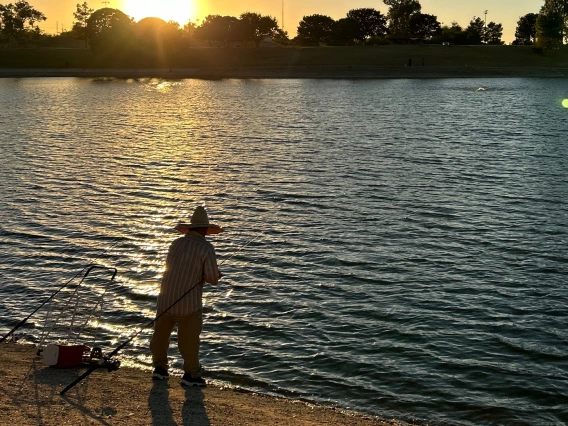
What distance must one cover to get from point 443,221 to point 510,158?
1669cm

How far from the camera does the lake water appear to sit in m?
12.4

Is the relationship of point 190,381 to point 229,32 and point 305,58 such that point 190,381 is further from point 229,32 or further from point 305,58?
point 229,32

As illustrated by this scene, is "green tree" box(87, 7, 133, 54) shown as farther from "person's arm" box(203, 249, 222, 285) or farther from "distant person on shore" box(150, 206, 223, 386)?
"person's arm" box(203, 249, 222, 285)

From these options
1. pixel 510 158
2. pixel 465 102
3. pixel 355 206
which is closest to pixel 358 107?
pixel 465 102

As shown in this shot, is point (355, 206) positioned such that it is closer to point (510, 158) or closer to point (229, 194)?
point (229, 194)

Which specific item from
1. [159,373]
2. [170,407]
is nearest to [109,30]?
[159,373]

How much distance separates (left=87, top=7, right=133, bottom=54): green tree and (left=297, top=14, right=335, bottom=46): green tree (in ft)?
142

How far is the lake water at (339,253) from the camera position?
12406mm

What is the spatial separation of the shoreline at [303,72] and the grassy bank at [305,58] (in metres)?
2.33

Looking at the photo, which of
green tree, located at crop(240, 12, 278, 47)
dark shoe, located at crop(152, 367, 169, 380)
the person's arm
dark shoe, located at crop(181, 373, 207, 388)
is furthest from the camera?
green tree, located at crop(240, 12, 278, 47)

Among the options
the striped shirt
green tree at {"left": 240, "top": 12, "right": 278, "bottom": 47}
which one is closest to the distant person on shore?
the striped shirt

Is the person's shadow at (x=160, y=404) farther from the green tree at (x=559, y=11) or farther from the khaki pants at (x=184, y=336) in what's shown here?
the green tree at (x=559, y=11)

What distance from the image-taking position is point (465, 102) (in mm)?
79062

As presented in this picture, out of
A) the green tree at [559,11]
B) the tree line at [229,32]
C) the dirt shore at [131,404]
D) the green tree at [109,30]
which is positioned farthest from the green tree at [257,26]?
the dirt shore at [131,404]
